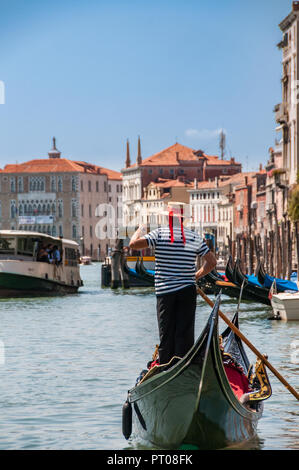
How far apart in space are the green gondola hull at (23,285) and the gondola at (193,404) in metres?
18.1

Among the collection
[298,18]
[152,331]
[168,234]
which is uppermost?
[298,18]

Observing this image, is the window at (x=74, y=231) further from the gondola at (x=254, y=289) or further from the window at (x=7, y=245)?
the gondola at (x=254, y=289)

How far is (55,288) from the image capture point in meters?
25.5

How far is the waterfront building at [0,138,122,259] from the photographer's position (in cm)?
9919

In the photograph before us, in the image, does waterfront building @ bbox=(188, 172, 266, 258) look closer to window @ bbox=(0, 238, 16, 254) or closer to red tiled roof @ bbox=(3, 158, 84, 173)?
red tiled roof @ bbox=(3, 158, 84, 173)

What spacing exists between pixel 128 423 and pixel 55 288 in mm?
19927

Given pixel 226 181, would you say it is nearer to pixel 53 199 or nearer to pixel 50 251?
pixel 53 199

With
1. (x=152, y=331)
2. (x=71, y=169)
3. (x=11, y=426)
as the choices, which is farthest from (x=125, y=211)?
(x=11, y=426)

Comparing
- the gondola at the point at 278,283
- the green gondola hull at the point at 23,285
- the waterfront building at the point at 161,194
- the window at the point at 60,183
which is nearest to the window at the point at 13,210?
the window at the point at 60,183

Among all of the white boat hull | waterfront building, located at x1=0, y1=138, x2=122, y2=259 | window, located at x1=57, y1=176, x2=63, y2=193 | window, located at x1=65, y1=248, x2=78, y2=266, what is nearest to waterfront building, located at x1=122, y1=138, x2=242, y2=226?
waterfront building, located at x1=0, y1=138, x2=122, y2=259

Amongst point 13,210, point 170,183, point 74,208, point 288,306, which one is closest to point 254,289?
point 288,306

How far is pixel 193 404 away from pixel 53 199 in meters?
95.1

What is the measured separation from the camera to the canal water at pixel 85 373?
6.50m
